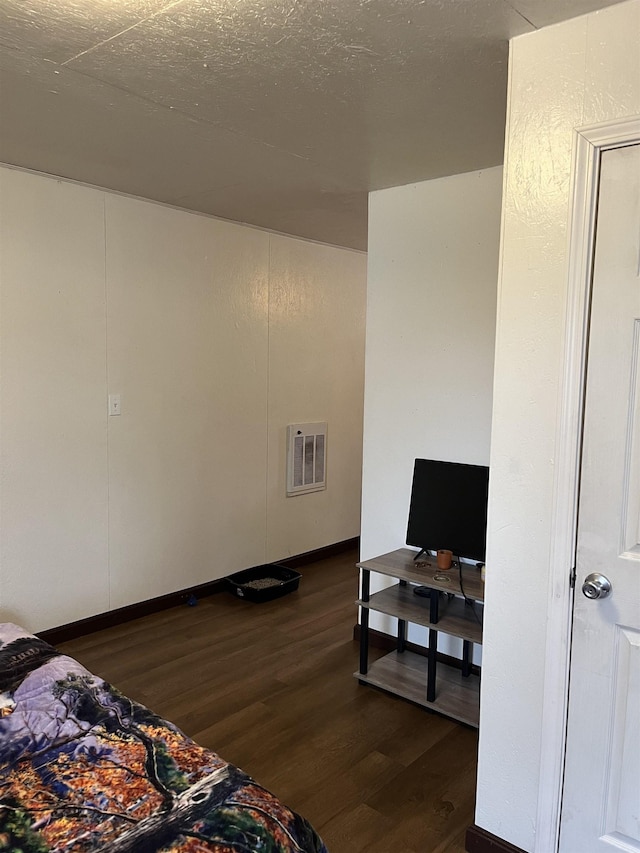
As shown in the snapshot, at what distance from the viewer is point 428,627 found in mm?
2775

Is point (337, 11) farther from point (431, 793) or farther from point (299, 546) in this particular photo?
point (299, 546)

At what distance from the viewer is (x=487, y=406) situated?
2.97m

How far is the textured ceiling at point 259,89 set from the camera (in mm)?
1672

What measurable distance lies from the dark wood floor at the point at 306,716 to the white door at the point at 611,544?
560 mm

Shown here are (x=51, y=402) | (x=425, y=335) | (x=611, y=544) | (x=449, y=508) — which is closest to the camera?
(x=611, y=544)

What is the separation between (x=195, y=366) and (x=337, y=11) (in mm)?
2596

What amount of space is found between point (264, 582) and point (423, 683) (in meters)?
1.65

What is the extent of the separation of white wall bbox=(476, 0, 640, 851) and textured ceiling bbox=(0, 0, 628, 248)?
140 millimetres

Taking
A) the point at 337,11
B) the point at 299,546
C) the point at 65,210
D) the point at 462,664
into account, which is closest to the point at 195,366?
the point at 65,210

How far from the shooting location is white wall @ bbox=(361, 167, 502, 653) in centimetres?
298

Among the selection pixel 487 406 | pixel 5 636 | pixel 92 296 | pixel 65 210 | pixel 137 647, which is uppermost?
pixel 65 210

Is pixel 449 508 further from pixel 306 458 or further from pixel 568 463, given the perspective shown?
pixel 306 458

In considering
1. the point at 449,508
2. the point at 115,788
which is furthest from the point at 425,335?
the point at 115,788

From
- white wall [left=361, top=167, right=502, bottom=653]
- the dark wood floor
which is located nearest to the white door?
the dark wood floor
